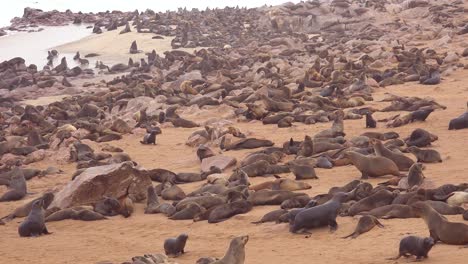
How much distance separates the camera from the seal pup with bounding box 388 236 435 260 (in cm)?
587

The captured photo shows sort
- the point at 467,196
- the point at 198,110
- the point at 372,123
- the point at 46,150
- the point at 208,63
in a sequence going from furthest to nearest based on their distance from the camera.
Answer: the point at 208,63
the point at 198,110
the point at 46,150
the point at 372,123
the point at 467,196

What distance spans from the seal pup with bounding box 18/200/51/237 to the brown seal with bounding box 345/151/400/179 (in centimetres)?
370

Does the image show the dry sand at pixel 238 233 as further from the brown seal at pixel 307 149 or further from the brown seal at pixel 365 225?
the brown seal at pixel 307 149

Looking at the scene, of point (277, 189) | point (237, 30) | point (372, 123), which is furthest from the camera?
Answer: point (237, 30)

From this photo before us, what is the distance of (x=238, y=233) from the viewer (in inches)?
306

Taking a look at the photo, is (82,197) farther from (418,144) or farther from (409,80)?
(409,80)

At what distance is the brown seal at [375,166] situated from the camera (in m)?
9.24

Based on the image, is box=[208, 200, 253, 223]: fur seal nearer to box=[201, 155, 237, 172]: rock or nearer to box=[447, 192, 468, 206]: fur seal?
box=[447, 192, 468, 206]: fur seal

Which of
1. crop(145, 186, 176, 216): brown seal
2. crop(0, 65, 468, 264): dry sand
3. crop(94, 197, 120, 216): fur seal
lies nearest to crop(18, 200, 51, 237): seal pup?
crop(0, 65, 468, 264): dry sand

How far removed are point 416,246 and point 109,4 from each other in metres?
47.3

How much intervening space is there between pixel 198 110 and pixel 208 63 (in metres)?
5.86

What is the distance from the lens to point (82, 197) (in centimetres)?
986

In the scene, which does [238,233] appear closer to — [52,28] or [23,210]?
[23,210]

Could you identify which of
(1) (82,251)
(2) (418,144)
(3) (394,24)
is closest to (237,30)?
(3) (394,24)
